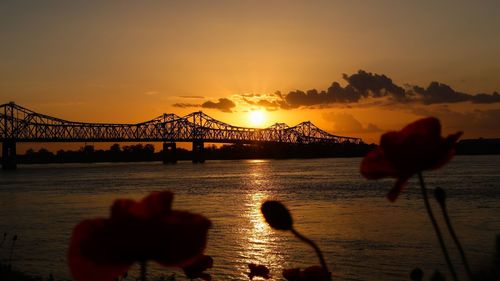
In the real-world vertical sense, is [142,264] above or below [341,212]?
above

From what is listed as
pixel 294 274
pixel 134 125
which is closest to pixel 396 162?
pixel 294 274

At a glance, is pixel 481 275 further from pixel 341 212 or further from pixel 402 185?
pixel 341 212

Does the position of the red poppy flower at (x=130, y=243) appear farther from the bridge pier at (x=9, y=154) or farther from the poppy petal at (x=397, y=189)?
the bridge pier at (x=9, y=154)

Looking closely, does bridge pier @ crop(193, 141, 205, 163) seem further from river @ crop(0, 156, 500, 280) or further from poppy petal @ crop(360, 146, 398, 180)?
poppy petal @ crop(360, 146, 398, 180)

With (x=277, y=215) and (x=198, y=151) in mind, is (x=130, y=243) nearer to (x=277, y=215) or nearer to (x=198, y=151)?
(x=277, y=215)

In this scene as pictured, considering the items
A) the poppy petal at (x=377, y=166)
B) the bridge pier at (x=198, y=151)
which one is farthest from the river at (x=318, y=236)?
the bridge pier at (x=198, y=151)

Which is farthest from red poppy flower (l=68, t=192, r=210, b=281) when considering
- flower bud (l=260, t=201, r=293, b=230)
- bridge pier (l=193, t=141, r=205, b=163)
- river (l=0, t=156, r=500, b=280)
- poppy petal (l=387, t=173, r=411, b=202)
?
bridge pier (l=193, t=141, r=205, b=163)
